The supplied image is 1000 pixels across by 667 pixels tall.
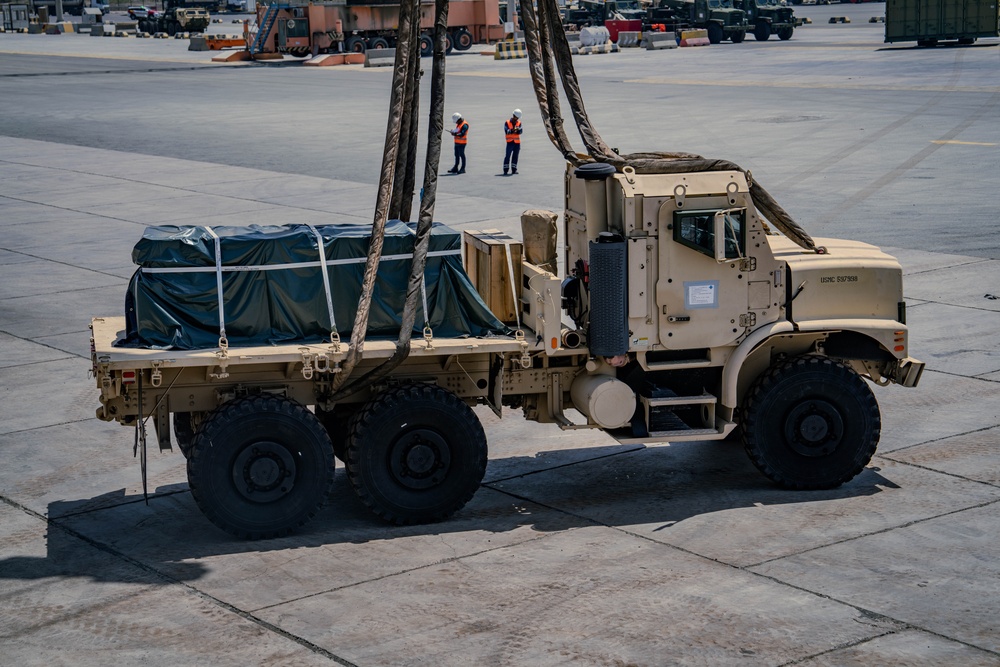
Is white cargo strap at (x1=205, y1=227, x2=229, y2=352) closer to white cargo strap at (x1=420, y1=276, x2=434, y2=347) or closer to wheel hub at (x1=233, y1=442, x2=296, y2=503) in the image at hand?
wheel hub at (x1=233, y1=442, x2=296, y2=503)

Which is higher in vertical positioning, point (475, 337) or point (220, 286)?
point (220, 286)

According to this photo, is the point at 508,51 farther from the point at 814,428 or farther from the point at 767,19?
the point at 814,428

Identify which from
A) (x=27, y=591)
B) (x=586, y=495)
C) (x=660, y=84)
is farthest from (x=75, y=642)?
(x=660, y=84)

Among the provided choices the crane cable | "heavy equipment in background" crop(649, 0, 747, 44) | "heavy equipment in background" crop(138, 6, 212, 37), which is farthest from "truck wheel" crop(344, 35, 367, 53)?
the crane cable

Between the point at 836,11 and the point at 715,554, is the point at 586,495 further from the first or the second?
the point at 836,11

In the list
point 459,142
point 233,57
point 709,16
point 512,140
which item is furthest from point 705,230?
point 709,16

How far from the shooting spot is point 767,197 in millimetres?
11664

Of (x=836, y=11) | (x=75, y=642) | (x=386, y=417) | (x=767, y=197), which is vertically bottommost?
(x=75, y=642)

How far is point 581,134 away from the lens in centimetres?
1254

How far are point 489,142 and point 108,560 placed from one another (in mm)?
28384

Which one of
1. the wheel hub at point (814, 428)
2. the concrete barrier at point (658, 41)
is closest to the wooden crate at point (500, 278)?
the wheel hub at point (814, 428)

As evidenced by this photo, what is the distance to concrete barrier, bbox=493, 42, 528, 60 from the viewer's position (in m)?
69.8

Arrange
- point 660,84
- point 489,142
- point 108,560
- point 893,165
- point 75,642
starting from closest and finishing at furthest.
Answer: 1. point 75,642
2. point 108,560
3. point 893,165
4. point 489,142
5. point 660,84

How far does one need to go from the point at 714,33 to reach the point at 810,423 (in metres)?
67.5
